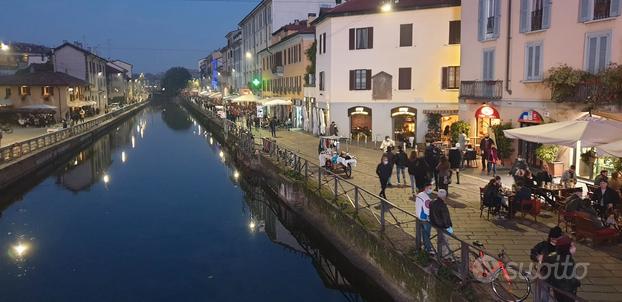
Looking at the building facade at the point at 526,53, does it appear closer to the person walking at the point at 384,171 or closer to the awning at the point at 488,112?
the awning at the point at 488,112

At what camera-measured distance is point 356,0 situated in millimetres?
37125

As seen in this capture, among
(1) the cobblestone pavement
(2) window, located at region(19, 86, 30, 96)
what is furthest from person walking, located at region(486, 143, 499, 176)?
(2) window, located at region(19, 86, 30, 96)

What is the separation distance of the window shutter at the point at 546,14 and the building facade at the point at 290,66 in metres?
24.1

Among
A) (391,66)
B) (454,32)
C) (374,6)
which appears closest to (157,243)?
(391,66)

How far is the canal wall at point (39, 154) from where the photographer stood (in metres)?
28.6

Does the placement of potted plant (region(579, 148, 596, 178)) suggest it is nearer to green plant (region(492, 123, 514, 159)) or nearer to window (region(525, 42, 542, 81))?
window (region(525, 42, 542, 81))

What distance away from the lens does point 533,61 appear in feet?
71.4

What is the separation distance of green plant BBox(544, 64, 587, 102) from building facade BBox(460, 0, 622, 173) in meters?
0.33

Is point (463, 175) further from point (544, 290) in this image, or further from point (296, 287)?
point (544, 290)

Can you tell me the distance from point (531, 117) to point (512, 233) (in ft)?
→ 31.3

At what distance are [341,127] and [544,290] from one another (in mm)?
28828

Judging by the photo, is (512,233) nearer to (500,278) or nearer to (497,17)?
(500,278)

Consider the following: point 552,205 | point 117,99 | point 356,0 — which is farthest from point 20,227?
point 117,99

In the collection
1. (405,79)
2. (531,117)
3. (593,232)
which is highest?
(405,79)
